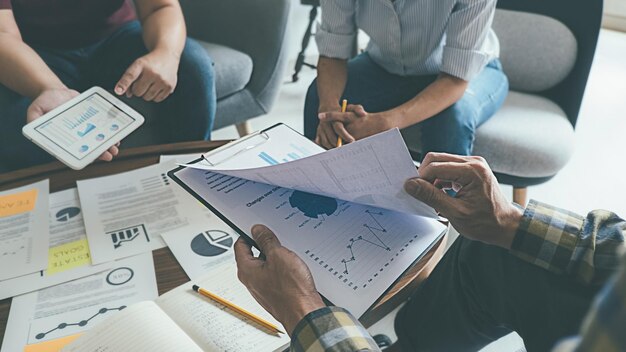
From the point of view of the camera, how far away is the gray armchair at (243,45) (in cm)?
151

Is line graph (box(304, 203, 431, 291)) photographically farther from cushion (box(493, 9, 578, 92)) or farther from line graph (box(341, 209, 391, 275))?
cushion (box(493, 9, 578, 92))

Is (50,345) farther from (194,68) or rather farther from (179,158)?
(194,68)

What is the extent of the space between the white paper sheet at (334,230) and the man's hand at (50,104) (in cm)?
31

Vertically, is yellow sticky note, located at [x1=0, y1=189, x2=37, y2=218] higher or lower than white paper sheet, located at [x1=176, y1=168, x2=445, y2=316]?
lower

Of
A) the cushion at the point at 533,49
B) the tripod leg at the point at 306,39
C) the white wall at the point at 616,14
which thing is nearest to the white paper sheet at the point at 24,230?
the cushion at the point at 533,49

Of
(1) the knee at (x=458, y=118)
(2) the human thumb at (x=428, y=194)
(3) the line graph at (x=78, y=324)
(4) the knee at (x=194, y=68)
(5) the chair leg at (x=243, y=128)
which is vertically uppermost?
(2) the human thumb at (x=428, y=194)

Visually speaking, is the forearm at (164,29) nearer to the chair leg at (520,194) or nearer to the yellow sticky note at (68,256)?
the yellow sticky note at (68,256)

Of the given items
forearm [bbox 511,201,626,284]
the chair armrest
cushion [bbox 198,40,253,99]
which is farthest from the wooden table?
the chair armrest

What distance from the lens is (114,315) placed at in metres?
0.60

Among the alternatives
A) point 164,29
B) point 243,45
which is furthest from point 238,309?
point 243,45

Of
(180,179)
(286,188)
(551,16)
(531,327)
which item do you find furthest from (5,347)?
(551,16)

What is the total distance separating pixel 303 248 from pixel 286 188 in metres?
0.10

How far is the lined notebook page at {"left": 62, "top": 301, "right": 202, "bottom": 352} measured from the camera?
1.86 ft

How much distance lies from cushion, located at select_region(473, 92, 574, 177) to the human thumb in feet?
2.09
